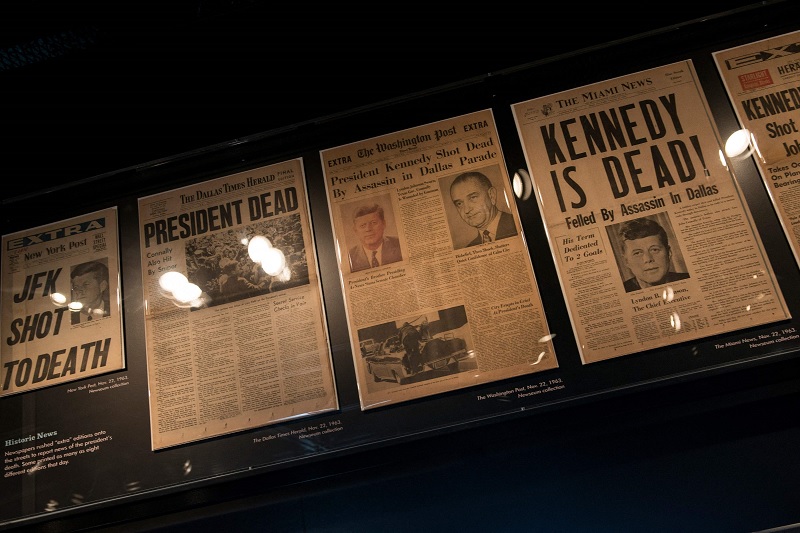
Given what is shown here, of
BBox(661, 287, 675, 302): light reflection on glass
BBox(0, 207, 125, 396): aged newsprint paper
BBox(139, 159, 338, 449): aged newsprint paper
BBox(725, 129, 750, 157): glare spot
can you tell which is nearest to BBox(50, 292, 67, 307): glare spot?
BBox(0, 207, 125, 396): aged newsprint paper

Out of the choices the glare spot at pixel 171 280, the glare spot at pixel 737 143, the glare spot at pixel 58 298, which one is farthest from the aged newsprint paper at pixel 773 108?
the glare spot at pixel 58 298

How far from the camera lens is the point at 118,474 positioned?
1.91m

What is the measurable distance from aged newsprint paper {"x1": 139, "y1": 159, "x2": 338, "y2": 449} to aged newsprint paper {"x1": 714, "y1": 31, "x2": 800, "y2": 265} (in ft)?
5.39

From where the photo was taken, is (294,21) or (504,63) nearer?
(294,21)

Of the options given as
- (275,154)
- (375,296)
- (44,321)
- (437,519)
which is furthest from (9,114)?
(437,519)

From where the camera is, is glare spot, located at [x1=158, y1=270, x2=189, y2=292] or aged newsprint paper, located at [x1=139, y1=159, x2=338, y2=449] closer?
aged newsprint paper, located at [x1=139, y1=159, x2=338, y2=449]

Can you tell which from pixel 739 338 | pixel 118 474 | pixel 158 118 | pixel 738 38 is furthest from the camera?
pixel 158 118

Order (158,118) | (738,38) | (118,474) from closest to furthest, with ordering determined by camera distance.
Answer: (118,474) → (738,38) → (158,118)

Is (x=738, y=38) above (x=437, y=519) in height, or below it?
above

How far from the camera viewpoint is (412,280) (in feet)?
6.39

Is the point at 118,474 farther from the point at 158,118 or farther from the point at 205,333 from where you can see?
the point at 158,118

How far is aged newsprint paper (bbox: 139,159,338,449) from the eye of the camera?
1.91m

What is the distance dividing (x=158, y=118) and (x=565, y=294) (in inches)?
68.9

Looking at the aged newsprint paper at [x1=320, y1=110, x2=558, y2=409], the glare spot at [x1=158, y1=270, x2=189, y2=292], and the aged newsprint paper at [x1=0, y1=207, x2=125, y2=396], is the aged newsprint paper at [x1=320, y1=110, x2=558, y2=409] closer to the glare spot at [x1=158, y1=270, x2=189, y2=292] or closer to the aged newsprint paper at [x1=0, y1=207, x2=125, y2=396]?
the glare spot at [x1=158, y1=270, x2=189, y2=292]
